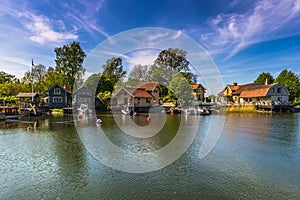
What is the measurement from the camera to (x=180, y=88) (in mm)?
51344

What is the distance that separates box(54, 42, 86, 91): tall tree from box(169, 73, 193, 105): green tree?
3333cm

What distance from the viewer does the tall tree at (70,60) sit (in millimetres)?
62875

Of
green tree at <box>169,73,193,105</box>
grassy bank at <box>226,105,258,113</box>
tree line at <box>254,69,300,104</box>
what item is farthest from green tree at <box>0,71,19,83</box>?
tree line at <box>254,69,300,104</box>

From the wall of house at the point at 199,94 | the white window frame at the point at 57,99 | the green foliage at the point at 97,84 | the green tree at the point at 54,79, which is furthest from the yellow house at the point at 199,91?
the green tree at the point at 54,79

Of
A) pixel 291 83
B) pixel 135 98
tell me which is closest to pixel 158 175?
pixel 135 98

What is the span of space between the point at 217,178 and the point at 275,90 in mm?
52461

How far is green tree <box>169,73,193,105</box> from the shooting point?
51125 mm

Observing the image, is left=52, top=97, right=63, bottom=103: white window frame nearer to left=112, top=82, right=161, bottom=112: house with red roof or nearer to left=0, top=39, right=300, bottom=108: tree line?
left=0, top=39, right=300, bottom=108: tree line

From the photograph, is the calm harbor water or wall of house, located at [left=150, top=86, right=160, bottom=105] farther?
wall of house, located at [left=150, top=86, right=160, bottom=105]

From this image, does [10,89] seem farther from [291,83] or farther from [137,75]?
[291,83]

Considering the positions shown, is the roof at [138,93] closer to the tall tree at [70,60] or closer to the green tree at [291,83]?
the tall tree at [70,60]

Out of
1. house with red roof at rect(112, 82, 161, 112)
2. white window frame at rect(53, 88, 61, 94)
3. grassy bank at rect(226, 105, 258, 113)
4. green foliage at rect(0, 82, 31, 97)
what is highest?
green foliage at rect(0, 82, 31, 97)

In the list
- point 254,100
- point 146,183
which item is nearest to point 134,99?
point 254,100

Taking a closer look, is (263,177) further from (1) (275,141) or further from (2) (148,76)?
(2) (148,76)
